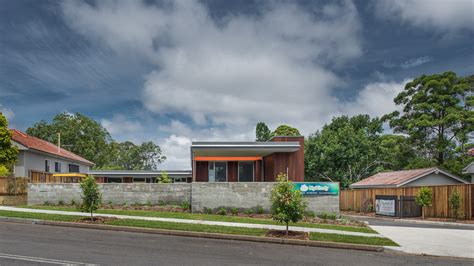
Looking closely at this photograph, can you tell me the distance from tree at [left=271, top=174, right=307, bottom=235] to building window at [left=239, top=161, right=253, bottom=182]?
15.9 metres

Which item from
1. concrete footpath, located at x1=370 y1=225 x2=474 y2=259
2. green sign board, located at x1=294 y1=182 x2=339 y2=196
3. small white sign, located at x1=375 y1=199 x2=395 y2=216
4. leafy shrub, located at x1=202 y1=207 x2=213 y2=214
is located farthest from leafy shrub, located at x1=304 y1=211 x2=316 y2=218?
small white sign, located at x1=375 y1=199 x2=395 y2=216

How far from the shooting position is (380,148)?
54.0 meters

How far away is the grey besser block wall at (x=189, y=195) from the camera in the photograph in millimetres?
22781

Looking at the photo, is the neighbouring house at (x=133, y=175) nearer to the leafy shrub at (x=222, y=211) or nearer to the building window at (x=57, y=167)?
the building window at (x=57, y=167)

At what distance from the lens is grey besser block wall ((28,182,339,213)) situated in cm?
2278

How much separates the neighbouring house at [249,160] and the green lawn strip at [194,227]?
8458mm

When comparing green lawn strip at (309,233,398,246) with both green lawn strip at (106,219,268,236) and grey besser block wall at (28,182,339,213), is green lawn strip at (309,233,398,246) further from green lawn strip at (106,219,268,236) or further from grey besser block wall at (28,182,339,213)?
grey besser block wall at (28,182,339,213)

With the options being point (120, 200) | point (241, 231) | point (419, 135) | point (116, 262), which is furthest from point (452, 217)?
point (116, 262)

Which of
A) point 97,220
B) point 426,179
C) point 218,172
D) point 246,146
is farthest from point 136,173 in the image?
point 426,179

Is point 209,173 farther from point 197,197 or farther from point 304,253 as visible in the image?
point 304,253

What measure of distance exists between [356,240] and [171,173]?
30.3m

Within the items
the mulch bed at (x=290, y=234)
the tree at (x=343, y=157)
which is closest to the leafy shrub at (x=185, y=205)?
the mulch bed at (x=290, y=234)

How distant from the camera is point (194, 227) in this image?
1620 centimetres

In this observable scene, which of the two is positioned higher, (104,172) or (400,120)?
(400,120)
